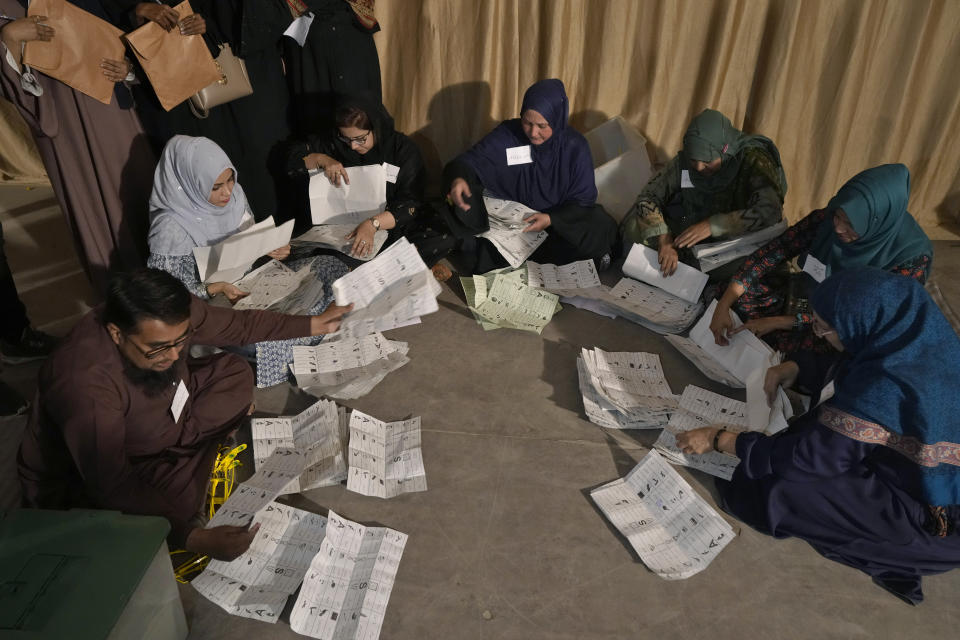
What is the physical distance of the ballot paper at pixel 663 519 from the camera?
2104 millimetres

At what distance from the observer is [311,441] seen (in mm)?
2432

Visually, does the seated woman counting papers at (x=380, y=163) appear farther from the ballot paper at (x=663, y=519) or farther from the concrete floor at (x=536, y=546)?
the ballot paper at (x=663, y=519)

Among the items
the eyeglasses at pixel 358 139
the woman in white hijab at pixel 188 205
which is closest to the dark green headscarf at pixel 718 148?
the eyeglasses at pixel 358 139

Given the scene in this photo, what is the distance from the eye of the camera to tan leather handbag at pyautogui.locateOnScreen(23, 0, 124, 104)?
2.54m

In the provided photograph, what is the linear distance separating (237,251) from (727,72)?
9.04ft

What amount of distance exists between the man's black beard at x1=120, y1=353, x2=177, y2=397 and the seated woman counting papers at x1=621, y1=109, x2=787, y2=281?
2159 mm

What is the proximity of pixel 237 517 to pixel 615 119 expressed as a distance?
2.95 m

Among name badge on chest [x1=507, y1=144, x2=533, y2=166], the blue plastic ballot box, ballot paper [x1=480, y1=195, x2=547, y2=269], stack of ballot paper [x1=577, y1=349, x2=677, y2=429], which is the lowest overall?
stack of ballot paper [x1=577, y1=349, x2=677, y2=429]

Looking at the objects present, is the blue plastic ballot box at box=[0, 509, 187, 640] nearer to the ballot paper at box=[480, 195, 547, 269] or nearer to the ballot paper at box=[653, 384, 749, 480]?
the ballot paper at box=[653, 384, 749, 480]

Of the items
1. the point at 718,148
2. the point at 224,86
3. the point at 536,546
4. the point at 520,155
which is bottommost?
the point at 536,546

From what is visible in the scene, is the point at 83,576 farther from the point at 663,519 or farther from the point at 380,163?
the point at 380,163

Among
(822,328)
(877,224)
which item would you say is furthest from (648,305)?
(822,328)

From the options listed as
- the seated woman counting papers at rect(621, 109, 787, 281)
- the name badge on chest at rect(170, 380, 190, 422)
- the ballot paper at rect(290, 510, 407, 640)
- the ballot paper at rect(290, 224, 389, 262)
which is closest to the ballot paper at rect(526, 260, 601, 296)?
the seated woman counting papers at rect(621, 109, 787, 281)

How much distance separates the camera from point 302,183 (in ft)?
11.3
